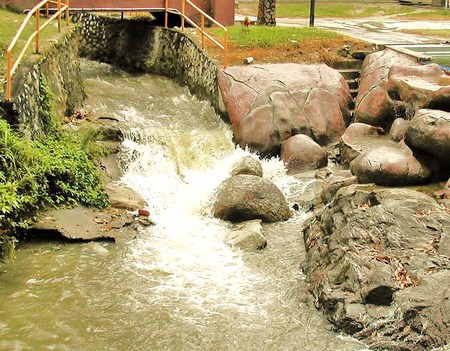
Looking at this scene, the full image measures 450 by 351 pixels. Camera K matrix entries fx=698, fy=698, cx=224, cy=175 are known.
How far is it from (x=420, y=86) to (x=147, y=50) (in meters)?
9.74

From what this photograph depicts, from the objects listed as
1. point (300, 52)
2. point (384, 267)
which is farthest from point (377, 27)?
point (384, 267)

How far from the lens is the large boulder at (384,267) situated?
836cm

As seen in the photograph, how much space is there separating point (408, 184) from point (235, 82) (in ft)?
20.4

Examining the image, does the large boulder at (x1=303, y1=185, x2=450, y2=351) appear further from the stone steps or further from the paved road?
the paved road

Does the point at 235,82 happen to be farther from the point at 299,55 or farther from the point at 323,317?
the point at 323,317

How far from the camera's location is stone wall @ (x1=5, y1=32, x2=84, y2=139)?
38.0 feet

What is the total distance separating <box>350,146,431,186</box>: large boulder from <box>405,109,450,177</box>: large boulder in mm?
256

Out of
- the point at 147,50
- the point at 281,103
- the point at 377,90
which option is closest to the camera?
the point at 377,90

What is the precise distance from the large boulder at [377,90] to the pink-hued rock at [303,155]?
50.5 inches

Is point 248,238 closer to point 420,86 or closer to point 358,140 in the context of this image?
point 358,140

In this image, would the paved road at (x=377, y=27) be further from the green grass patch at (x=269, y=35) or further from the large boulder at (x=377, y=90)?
the large boulder at (x=377, y=90)

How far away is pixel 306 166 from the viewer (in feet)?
48.4

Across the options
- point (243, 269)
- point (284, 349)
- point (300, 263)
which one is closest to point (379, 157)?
point (300, 263)

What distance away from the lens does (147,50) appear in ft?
67.8
